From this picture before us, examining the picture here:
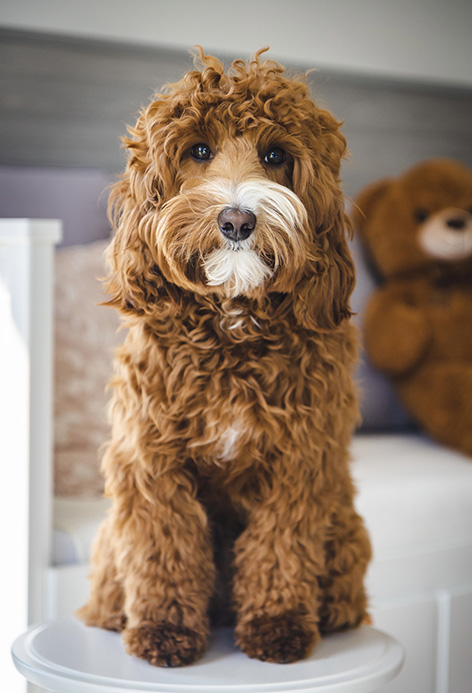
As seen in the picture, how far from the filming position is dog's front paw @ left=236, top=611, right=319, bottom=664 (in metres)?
0.87

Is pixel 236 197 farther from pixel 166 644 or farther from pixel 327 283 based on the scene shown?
pixel 166 644

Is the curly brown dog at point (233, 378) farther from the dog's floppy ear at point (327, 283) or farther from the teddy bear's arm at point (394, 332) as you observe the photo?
the teddy bear's arm at point (394, 332)

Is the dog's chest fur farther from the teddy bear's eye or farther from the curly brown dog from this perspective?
the teddy bear's eye

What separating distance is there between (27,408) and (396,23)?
1842 mm

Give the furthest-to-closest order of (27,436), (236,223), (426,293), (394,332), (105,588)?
(426,293), (394,332), (27,436), (105,588), (236,223)

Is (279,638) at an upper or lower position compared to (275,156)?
lower

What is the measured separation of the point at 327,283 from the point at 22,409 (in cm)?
72

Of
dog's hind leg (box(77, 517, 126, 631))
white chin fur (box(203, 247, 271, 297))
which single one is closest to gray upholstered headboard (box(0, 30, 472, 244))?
dog's hind leg (box(77, 517, 126, 631))

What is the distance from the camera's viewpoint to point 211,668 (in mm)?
869

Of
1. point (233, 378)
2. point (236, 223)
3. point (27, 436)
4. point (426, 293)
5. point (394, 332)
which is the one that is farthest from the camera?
point (426, 293)

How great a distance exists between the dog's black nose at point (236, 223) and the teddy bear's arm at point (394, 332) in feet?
4.60

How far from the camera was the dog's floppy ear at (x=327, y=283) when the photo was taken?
30.5 inches

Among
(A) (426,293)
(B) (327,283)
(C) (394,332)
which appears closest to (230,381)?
(B) (327,283)

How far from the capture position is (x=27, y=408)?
1311 mm
